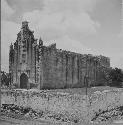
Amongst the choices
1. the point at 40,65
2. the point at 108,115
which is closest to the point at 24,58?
the point at 40,65

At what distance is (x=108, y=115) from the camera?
27.9 meters

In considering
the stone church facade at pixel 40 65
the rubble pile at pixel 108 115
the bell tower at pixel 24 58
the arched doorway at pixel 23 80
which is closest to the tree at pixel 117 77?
the stone church facade at pixel 40 65

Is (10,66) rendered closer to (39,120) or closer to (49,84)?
(49,84)

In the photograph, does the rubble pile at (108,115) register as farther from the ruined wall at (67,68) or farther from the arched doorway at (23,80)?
the arched doorway at (23,80)

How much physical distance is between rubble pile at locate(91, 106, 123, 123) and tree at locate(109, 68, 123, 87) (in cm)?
2067

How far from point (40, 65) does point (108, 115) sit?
1112 centimetres

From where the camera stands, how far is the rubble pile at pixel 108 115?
2608cm

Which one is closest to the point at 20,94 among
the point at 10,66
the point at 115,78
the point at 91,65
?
the point at 10,66

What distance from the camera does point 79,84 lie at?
42.9m

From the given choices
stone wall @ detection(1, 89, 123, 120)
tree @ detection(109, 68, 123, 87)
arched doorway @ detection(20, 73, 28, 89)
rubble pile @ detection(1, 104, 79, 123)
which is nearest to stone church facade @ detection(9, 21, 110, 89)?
arched doorway @ detection(20, 73, 28, 89)

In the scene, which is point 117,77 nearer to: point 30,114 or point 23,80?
point 23,80

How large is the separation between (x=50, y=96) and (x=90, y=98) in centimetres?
403

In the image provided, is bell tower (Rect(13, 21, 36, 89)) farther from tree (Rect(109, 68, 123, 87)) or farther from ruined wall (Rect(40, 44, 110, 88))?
tree (Rect(109, 68, 123, 87))

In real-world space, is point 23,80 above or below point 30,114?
above
